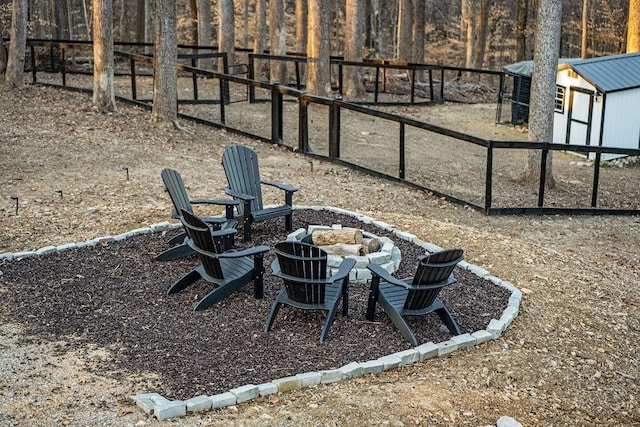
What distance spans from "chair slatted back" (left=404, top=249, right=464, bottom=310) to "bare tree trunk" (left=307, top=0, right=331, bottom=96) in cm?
1259

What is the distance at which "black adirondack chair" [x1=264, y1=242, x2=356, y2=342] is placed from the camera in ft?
20.9

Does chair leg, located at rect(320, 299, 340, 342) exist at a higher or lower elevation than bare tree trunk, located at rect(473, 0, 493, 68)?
lower

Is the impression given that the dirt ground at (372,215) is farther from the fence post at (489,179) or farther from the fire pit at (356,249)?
the fire pit at (356,249)

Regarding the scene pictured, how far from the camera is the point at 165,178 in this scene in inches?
326

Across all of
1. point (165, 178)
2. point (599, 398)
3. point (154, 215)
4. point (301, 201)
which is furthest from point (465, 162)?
point (599, 398)

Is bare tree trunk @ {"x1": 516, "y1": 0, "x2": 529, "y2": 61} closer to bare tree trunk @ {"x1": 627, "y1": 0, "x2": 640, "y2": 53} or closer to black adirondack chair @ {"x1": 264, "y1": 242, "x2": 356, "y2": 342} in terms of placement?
bare tree trunk @ {"x1": 627, "y1": 0, "x2": 640, "y2": 53}

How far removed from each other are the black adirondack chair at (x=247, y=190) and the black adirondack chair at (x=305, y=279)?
2054 millimetres

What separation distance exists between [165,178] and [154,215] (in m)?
1.73

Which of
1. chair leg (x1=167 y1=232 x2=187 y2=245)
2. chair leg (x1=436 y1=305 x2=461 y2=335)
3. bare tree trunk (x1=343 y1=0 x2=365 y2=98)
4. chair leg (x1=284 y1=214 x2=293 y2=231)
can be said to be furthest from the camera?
bare tree trunk (x1=343 y1=0 x2=365 y2=98)

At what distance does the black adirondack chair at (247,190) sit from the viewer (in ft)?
28.3

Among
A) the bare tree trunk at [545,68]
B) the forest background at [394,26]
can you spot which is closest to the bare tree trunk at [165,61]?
the forest background at [394,26]

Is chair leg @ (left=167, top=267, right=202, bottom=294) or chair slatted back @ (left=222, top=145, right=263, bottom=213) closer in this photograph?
chair leg @ (left=167, top=267, right=202, bottom=294)

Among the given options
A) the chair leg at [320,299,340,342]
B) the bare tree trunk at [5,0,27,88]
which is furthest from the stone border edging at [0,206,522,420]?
the bare tree trunk at [5,0,27,88]

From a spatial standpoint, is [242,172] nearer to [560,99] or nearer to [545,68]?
[545,68]
